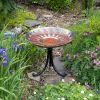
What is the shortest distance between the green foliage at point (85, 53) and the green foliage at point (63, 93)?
16.2 inches

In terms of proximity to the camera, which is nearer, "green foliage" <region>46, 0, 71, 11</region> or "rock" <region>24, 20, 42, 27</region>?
"rock" <region>24, 20, 42, 27</region>

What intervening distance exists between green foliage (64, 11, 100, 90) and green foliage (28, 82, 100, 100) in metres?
0.41

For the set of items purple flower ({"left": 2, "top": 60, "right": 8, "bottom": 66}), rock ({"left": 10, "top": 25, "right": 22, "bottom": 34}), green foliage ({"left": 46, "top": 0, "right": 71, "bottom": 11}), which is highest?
purple flower ({"left": 2, "top": 60, "right": 8, "bottom": 66})

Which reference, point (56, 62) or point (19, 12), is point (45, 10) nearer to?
point (19, 12)

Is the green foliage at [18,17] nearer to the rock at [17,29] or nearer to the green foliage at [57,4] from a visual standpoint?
the rock at [17,29]

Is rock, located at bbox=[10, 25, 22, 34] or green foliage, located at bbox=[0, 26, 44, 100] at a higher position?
green foliage, located at bbox=[0, 26, 44, 100]

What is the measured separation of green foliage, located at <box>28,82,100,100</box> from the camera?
3.98m

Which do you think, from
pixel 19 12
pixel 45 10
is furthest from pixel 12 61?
pixel 45 10

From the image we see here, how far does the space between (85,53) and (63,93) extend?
108 cm

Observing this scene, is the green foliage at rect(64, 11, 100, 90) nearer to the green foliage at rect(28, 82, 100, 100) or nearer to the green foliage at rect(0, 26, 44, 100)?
the green foliage at rect(28, 82, 100, 100)

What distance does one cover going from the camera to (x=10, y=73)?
426 cm

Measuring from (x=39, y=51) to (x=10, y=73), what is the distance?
1.19 meters

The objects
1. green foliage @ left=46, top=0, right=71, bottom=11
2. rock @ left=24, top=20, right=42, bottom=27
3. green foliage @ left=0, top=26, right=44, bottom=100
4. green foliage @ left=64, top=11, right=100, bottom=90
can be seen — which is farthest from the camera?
green foliage @ left=46, top=0, right=71, bottom=11

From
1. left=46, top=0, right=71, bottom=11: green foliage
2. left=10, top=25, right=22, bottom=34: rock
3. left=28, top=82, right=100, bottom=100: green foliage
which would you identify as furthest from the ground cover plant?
left=46, top=0, right=71, bottom=11: green foliage
